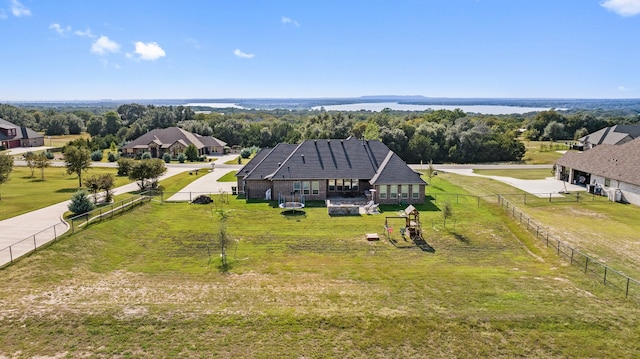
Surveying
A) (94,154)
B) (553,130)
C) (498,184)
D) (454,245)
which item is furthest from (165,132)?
(553,130)

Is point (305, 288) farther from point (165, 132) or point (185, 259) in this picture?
point (165, 132)

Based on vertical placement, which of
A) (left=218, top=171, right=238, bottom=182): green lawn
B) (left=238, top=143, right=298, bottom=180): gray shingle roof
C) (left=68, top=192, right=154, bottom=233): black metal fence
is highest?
(left=238, top=143, right=298, bottom=180): gray shingle roof

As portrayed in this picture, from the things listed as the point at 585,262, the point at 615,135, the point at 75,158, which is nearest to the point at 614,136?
the point at 615,135

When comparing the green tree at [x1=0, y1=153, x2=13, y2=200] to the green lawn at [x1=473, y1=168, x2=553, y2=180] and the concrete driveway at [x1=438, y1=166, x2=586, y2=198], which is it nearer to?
the concrete driveway at [x1=438, y1=166, x2=586, y2=198]

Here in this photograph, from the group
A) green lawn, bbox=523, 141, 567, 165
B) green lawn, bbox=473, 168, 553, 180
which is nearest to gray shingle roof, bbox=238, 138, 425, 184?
green lawn, bbox=473, 168, 553, 180

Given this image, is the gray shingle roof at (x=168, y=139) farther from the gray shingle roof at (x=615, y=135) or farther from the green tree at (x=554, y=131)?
the green tree at (x=554, y=131)

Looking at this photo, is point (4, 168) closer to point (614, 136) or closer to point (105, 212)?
point (105, 212)
